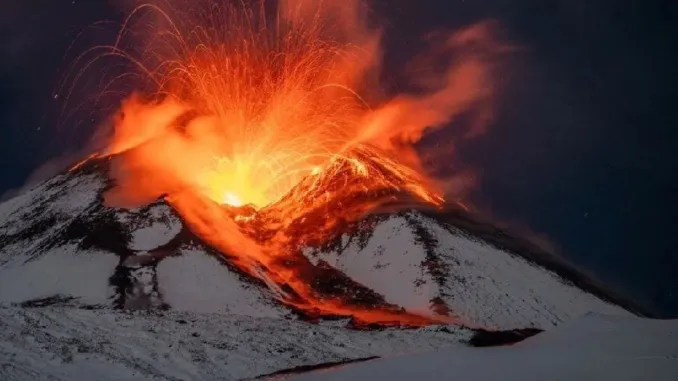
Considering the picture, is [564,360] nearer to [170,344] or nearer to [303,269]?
[170,344]

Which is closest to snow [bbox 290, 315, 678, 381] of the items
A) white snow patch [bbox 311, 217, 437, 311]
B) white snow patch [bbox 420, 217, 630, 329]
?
white snow patch [bbox 420, 217, 630, 329]

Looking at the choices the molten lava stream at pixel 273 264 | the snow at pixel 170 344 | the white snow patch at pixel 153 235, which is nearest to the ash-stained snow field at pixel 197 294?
the snow at pixel 170 344

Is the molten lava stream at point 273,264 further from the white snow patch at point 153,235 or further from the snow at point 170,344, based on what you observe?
the snow at point 170,344

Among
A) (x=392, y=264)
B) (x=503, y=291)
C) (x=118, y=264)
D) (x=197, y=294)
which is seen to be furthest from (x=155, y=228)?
(x=503, y=291)

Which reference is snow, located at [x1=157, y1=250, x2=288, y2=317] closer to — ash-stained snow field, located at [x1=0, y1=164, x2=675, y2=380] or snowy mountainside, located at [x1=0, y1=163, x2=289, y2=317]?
snowy mountainside, located at [x1=0, y1=163, x2=289, y2=317]

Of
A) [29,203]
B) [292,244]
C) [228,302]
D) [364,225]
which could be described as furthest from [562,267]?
[29,203]
